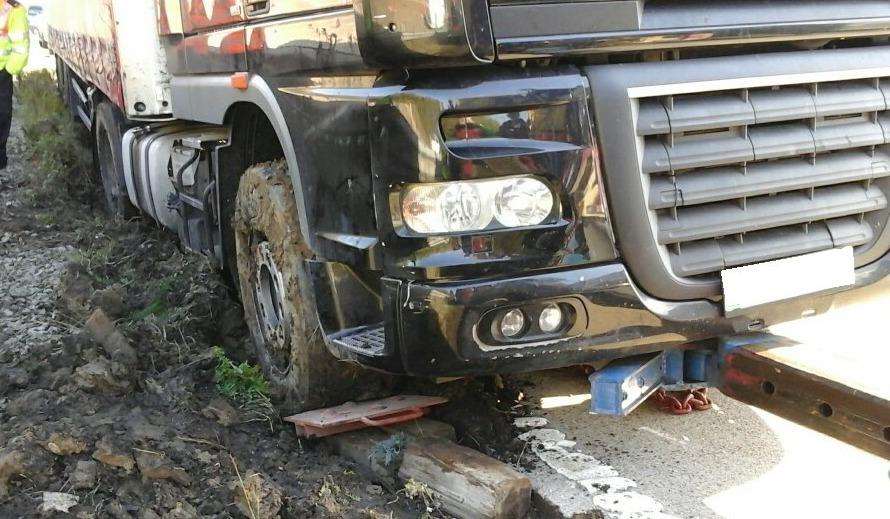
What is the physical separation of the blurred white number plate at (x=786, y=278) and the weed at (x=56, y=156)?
6.98m

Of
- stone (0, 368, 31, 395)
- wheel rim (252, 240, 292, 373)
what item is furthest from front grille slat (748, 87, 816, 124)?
stone (0, 368, 31, 395)

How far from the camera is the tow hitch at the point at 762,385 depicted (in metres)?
2.65

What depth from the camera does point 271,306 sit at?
13.7 ft

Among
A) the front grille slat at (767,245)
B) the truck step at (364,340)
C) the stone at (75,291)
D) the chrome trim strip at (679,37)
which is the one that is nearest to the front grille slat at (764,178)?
the front grille slat at (767,245)

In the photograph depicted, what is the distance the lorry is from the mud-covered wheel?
0.09 ft

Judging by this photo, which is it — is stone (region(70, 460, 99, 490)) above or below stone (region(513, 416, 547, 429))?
above

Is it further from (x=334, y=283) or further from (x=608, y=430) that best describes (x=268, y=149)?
(x=608, y=430)

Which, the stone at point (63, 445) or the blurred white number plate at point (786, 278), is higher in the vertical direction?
the blurred white number plate at point (786, 278)

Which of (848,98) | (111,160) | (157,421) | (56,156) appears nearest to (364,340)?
(157,421)

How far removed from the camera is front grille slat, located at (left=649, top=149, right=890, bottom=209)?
289 centimetres

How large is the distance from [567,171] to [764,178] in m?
0.75

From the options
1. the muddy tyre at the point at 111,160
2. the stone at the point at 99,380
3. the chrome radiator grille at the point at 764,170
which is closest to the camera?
the chrome radiator grille at the point at 764,170

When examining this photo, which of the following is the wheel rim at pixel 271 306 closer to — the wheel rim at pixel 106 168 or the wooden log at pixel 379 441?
the wooden log at pixel 379 441

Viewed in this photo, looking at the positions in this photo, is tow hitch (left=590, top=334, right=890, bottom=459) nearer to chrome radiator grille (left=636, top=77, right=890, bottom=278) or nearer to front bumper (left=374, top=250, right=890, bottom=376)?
front bumper (left=374, top=250, right=890, bottom=376)
